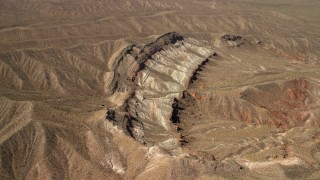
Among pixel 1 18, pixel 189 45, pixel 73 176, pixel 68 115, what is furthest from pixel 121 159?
pixel 1 18

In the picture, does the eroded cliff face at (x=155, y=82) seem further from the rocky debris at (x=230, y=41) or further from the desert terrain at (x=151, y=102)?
the rocky debris at (x=230, y=41)

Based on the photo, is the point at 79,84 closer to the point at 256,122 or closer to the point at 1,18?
the point at 256,122

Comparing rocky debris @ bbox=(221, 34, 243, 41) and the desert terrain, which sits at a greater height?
the desert terrain

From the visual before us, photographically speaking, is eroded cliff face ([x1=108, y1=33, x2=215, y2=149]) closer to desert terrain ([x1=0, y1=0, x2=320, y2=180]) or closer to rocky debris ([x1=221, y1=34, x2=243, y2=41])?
desert terrain ([x1=0, y1=0, x2=320, y2=180])

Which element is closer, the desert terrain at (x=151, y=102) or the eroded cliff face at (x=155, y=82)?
the desert terrain at (x=151, y=102)

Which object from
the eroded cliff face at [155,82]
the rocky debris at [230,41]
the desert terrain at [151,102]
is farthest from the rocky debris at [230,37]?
the eroded cliff face at [155,82]

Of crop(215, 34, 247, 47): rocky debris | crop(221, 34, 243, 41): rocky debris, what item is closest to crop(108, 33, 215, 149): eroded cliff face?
crop(215, 34, 247, 47): rocky debris
